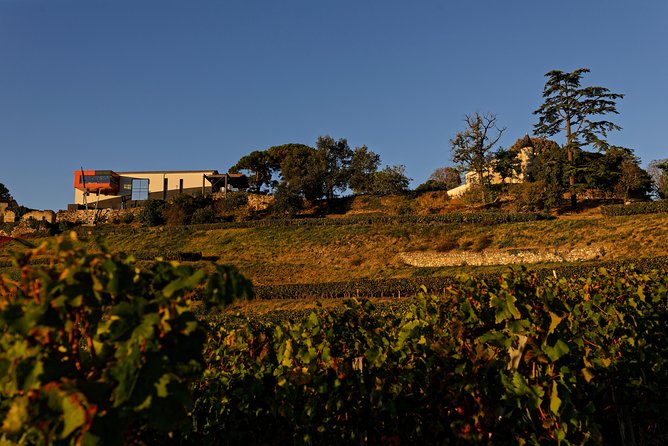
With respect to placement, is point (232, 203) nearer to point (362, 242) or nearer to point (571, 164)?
point (362, 242)

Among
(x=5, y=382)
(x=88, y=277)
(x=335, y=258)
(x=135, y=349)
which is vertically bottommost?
(x=335, y=258)

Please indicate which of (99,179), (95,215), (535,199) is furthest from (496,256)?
(99,179)

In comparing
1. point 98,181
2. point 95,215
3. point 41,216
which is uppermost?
point 98,181

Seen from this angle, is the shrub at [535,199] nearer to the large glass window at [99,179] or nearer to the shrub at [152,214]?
the shrub at [152,214]

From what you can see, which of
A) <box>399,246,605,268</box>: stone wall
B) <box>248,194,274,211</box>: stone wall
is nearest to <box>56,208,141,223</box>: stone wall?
<box>248,194,274,211</box>: stone wall

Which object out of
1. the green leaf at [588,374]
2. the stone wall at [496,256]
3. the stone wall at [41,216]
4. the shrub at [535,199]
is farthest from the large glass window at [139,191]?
the green leaf at [588,374]

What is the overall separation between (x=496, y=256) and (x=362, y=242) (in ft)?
39.3

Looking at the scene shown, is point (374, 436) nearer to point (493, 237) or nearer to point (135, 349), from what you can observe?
point (135, 349)

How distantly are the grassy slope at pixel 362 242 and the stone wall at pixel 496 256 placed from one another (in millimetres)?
1109

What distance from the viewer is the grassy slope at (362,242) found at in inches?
1374

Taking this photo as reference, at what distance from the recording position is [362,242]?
4256cm

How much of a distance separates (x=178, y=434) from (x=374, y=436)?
1.64m

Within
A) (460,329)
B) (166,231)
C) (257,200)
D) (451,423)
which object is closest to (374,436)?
(451,423)

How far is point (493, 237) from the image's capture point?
1551 inches
